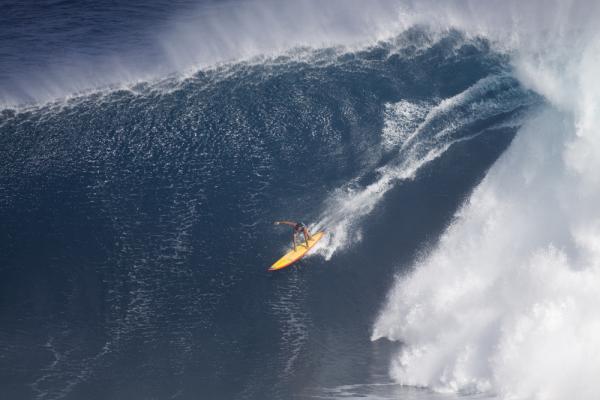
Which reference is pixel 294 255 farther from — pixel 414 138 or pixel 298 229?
pixel 414 138

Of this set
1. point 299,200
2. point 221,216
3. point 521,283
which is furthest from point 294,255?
point 521,283

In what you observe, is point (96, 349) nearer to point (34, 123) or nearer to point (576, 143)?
point (34, 123)

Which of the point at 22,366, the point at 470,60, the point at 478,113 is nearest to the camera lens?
the point at 22,366

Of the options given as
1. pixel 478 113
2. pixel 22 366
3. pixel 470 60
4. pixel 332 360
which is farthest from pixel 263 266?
pixel 470 60

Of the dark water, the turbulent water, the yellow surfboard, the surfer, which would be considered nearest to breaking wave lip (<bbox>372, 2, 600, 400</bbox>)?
the turbulent water

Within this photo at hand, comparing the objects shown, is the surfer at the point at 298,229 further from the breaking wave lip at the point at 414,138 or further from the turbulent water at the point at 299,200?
the breaking wave lip at the point at 414,138

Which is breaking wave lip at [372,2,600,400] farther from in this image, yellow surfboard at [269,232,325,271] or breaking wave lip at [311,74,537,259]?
yellow surfboard at [269,232,325,271]
